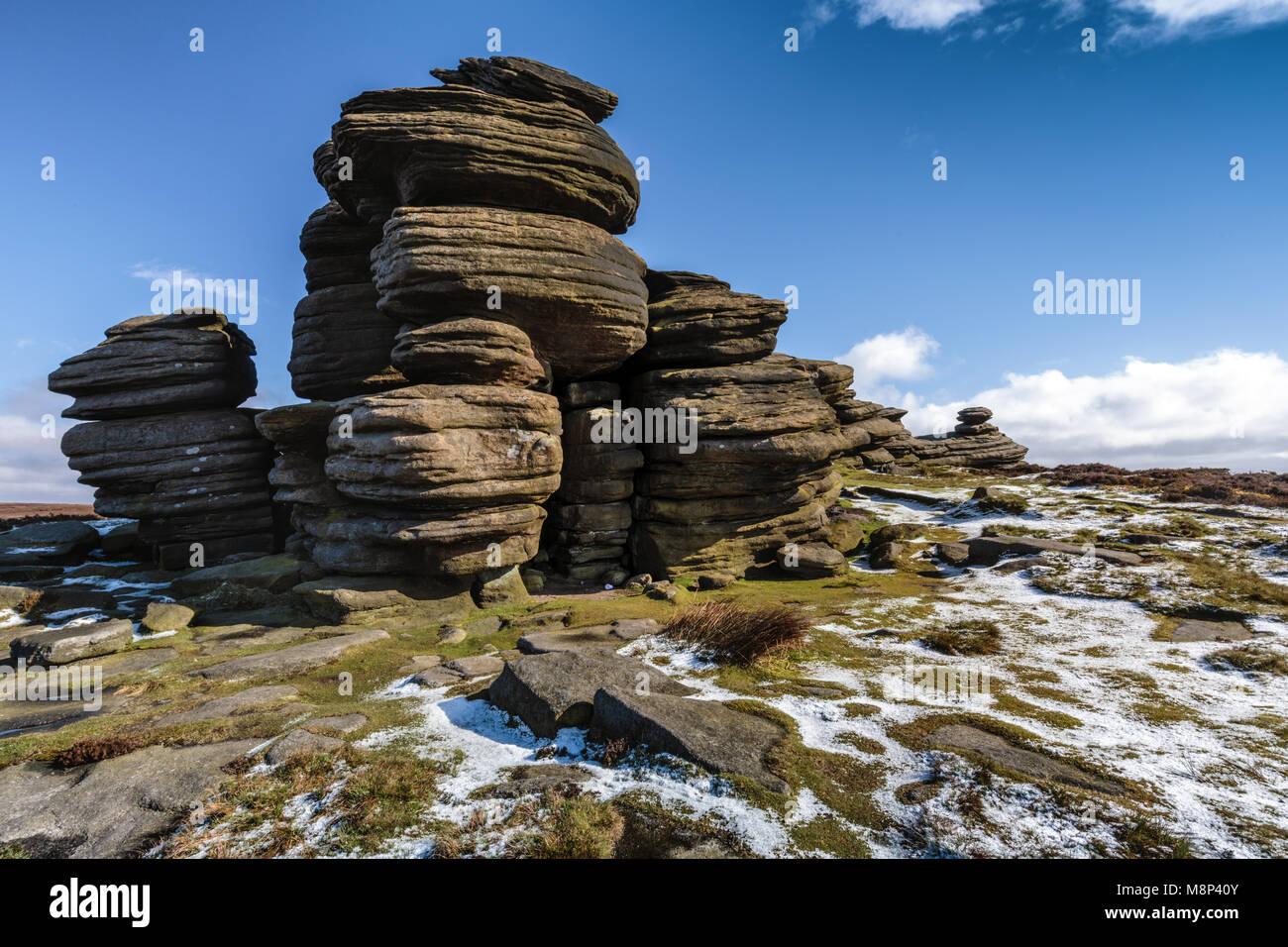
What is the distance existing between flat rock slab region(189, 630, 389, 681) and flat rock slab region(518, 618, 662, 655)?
4.23 metres

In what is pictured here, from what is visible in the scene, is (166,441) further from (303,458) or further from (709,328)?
(709,328)

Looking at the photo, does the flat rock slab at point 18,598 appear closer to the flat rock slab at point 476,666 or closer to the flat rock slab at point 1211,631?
the flat rock slab at point 476,666

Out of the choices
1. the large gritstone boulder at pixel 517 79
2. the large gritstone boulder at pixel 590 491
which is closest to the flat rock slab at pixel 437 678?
the large gritstone boulder at pixel 590 491

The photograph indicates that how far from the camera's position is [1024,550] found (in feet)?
66.2

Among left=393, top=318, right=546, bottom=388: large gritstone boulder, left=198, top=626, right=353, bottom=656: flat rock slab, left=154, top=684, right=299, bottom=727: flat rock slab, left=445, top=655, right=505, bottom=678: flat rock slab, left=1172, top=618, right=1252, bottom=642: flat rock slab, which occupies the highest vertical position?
left=393, top=318, right=546, bottom=388: large gritstone boulder

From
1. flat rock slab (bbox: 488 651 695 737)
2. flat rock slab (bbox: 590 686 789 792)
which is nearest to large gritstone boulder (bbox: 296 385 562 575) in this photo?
flat rock slab (bbox: 488 651 695 737)

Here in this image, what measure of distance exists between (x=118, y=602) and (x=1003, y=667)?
25.4 m

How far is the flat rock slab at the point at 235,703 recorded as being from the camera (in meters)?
8.89

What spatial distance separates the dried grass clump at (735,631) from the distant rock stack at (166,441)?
21.3m

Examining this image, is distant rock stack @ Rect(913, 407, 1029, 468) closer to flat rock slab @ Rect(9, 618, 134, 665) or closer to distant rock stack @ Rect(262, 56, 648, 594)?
distant rock stack @ Rect(262, 56, 648, 594)

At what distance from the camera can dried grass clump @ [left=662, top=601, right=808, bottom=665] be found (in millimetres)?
11625

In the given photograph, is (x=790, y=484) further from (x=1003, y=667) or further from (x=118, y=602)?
(x=118, y=602)

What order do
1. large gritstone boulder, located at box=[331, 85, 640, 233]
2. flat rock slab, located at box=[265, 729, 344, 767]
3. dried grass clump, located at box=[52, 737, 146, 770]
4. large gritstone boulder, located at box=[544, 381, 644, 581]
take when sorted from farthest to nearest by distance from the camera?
large gritstone boulder, located at box=[544, 381, 644, 581] < large gritstone boulder, located at box=[331, 85, 640, 233] < dried grass clump, located at box=[52, 737, 146, 770] < flat rock slab, located at box=[265, 729, 344, 767]
